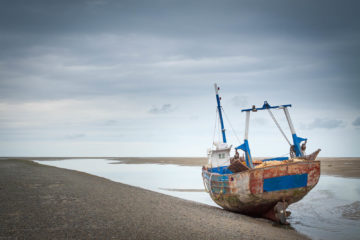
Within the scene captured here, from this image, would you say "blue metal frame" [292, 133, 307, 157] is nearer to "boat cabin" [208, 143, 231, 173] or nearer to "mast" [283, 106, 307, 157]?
"mast" [283, 106, 307, 157]

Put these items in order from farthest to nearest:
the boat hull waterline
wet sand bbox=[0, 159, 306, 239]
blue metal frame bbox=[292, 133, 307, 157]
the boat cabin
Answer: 1. the boat cabin
2. blue metal frame bbox=[292, 133, 307, 157]
3. the boat hull waterline
4. wet sand bbox=[0, 159, 306, 239]

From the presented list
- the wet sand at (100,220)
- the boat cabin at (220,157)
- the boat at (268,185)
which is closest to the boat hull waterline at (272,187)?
the boat at (268,185)

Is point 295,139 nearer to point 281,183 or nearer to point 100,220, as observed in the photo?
point 281,183

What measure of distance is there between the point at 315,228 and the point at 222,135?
1110cm

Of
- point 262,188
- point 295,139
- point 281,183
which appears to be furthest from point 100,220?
point 295,139

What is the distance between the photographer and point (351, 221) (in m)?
14.5

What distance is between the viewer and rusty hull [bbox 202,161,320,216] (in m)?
14.2

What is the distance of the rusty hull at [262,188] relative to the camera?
14.2 m

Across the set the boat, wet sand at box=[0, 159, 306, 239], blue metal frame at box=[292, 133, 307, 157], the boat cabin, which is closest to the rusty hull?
the boat

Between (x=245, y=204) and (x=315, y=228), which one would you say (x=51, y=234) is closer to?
(x=245, y=204)

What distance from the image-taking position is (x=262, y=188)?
14.2m

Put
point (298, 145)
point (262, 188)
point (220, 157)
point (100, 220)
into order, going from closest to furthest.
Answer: point (100, 220) → point (262, 188) → point (298, 145) → point (220, 157)

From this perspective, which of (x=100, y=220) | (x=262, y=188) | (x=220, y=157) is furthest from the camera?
(x=220, y=157)

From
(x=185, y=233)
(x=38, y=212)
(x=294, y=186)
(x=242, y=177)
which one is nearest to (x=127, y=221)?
(x=185, y=233)
